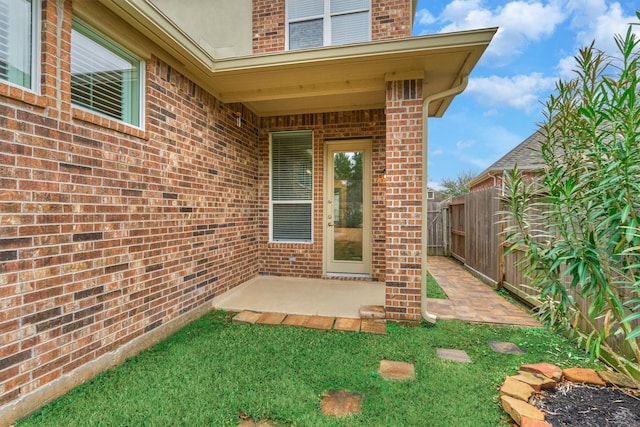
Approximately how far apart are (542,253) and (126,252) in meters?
3.29

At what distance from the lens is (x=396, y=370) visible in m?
2.45

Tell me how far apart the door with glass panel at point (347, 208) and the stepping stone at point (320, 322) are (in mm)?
1792

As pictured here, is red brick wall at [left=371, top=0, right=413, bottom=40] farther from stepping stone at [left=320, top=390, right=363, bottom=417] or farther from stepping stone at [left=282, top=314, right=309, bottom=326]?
stepping stone at [left=320, top=390, right=363, bottom=417]

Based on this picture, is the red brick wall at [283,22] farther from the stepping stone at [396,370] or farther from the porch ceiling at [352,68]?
the stepping stone at [396,370]

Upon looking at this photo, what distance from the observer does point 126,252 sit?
2.64 m

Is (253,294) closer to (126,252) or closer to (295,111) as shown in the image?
(126,252)

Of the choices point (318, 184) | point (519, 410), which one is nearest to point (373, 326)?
point (519, 410)

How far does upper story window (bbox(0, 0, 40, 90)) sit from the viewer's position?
1.88 m

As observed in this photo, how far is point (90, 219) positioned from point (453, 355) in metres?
3.32

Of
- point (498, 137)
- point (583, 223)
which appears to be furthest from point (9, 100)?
point (498, 137)

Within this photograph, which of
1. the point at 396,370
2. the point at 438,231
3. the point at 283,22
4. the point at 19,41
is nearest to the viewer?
the point at 19,41

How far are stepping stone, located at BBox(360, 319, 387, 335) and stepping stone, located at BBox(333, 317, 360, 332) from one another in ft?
0.19

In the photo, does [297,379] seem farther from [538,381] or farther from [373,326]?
[538,381]

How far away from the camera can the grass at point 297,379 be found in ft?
6.19
